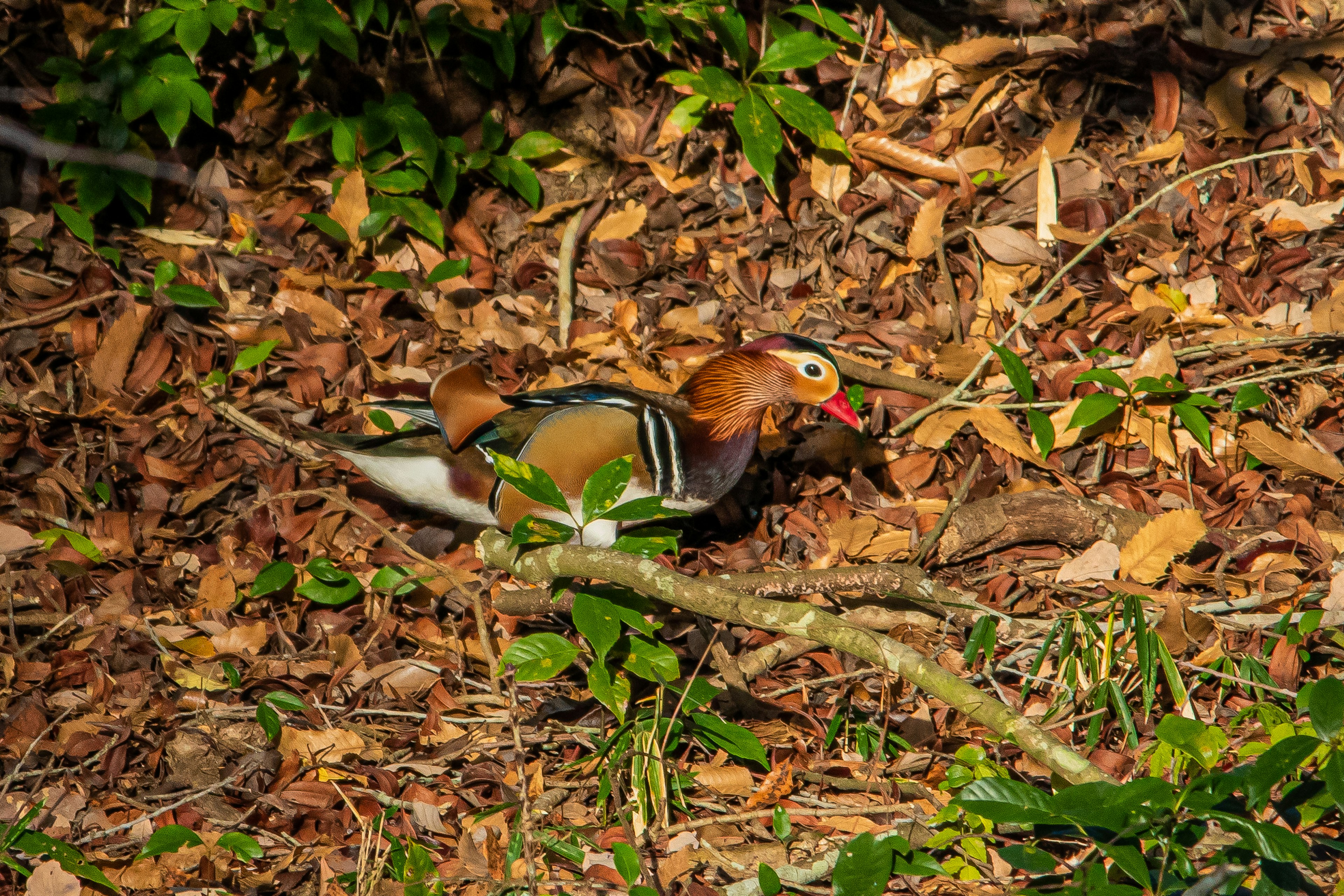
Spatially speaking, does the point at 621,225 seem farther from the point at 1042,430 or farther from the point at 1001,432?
the point at 1042,430

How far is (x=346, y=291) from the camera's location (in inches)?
175

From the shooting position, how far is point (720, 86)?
164 inches

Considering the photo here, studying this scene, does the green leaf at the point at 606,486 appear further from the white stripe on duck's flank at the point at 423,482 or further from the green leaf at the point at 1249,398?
Answer: the green leaf at the point at 1249,398

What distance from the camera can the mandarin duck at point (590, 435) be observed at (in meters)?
3.29

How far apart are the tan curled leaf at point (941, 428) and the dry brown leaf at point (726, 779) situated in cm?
150

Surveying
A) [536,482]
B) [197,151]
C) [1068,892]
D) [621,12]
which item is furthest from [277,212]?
[1068,892]

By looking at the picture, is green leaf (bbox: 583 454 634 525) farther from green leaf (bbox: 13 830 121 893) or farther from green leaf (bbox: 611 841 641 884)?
green leaf (bbox: 13 830 121 893)

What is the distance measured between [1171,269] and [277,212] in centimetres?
379

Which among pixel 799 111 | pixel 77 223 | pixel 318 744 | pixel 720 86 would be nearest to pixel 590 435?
pixel 318 744

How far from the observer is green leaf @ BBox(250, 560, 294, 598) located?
340 centimetres

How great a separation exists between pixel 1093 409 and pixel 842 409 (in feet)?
2.67

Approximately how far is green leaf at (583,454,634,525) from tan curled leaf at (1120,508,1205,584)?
1684 mm

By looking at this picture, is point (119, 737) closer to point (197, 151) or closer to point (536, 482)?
point (536, 482)

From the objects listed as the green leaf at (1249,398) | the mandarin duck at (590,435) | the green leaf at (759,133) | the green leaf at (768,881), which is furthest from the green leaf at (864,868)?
the green leaf at (759,133)
